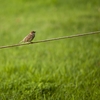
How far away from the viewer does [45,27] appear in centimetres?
1117

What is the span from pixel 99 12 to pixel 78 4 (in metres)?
2.07

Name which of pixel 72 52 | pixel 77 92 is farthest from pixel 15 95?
pixel 72 52

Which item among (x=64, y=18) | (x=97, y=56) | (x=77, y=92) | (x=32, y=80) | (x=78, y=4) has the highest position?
(x=78, y=4)

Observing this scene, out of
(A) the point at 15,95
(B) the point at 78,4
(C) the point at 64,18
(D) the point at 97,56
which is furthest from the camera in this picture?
(B) the point at 78,4

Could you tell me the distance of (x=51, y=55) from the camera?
817 cm

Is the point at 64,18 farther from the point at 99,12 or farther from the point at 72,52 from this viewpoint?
the point at 72,52

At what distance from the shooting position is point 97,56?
7.82 m

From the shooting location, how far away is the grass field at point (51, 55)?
5.48 meters

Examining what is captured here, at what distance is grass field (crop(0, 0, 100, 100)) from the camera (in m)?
5.48

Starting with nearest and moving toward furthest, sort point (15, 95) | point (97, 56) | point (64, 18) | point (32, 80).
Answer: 1. point (15, 95)
2. point (32, 80)
3. point (97, 56)
4. point (64, 18)

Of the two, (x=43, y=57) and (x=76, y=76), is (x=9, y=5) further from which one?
(x=76, y=76)

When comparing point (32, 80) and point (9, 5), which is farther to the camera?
point (9, 5)

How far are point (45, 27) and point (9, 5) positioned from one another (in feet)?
18.1

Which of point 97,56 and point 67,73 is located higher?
point 97,56
